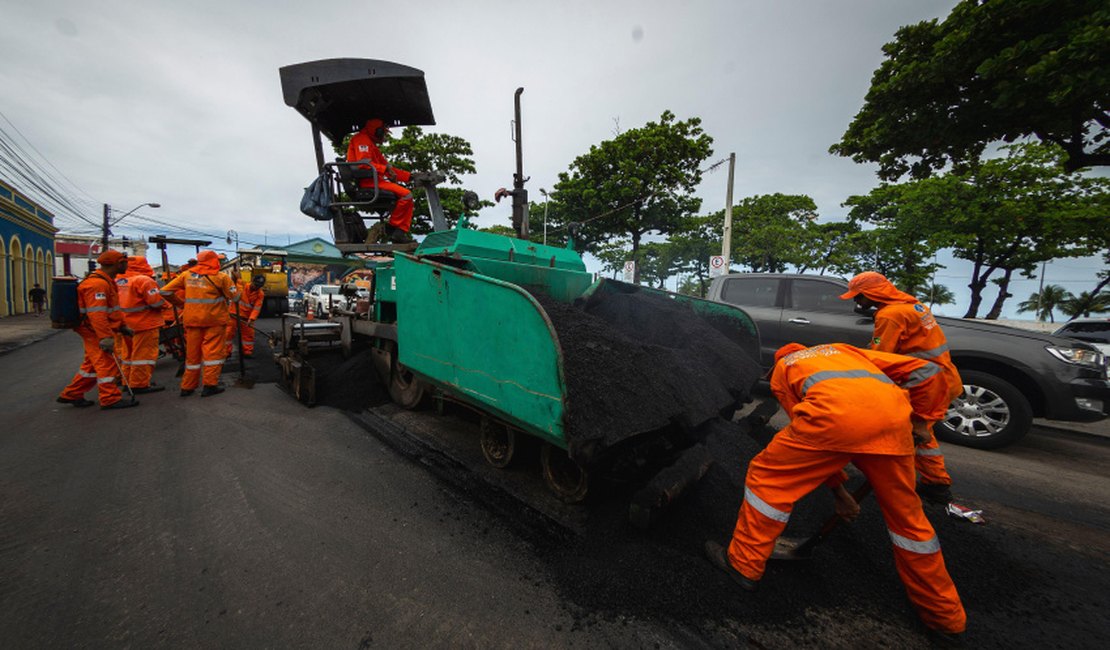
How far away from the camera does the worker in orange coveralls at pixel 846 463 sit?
1605 millimetres

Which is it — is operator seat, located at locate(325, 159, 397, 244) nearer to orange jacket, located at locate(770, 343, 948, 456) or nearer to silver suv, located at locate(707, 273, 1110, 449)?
orange jacket, located at locate(770, 343, 948, 456)

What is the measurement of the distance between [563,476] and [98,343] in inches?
228

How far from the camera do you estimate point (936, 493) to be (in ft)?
8.93

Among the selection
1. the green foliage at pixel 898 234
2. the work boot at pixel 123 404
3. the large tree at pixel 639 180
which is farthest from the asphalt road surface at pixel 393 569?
the green foliage at pixel 898 234

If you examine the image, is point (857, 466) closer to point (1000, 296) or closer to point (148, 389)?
point (148, 389)

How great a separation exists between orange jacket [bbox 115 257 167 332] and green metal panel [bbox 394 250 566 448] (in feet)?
13.8

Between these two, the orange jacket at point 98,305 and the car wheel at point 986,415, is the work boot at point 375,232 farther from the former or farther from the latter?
the car wheel at point 986,415

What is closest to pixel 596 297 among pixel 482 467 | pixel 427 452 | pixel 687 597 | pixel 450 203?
pixel 482 467

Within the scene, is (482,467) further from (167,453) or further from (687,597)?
(167,453)

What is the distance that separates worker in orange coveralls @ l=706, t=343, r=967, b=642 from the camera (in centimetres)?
161

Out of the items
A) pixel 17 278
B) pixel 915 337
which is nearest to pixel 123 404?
pixel 915 337

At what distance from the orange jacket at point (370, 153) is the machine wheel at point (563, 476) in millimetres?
3784

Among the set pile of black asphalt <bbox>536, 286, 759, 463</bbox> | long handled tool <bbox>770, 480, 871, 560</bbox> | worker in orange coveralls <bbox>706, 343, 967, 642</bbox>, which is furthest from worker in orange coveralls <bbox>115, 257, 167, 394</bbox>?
long handled tool <bbox>770, 480, 871, 560</bbox>

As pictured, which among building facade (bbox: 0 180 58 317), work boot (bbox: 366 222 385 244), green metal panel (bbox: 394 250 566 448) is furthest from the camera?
building facade (bbox: 0 180 58 317)
